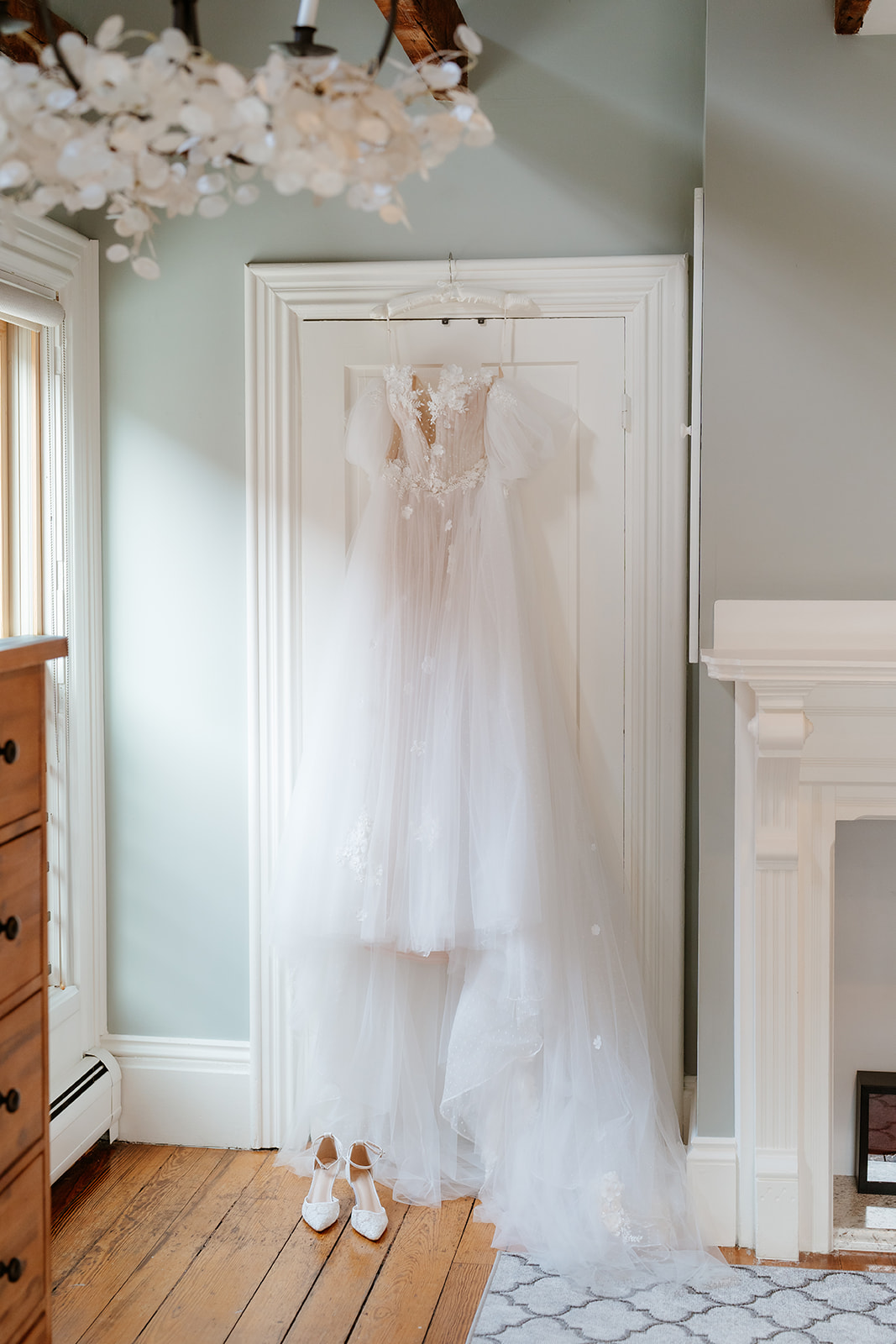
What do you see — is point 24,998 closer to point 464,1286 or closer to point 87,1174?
point 464,1286

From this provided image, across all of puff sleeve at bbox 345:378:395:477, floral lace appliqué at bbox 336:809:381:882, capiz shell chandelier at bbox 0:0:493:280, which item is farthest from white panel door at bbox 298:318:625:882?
capiz shell chandelier at bbox 0:0:493:280

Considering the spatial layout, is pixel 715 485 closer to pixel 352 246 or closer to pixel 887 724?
pixel 887 724

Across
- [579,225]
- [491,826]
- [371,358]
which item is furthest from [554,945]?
[579,225]

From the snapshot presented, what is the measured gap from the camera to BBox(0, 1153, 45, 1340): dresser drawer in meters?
1.45

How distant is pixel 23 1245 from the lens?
4.95 ft

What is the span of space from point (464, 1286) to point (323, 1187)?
16.0 inches

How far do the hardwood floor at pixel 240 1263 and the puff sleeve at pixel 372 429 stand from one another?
1.68m

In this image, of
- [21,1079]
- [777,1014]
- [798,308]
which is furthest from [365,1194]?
[798,308]

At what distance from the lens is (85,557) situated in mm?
2664

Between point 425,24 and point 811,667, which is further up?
point 425,24

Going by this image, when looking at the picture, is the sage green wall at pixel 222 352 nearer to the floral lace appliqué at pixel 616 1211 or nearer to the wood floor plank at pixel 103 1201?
the wood floor plank at pixel 103 1201

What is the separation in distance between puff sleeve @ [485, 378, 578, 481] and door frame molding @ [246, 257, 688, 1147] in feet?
0.66

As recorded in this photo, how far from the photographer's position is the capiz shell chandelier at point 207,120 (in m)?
1.03

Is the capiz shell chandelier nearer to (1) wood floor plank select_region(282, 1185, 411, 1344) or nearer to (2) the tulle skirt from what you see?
(2) the tulle skirt
